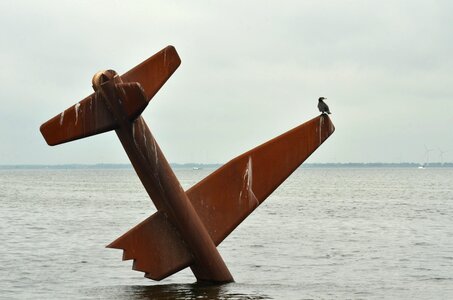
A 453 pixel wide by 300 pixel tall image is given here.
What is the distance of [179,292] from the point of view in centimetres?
1426

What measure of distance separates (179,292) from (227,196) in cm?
203

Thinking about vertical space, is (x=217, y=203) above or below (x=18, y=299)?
above

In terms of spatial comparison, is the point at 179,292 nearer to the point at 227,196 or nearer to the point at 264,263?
the point at 227,196

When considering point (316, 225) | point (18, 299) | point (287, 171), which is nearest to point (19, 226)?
point (316, 225)

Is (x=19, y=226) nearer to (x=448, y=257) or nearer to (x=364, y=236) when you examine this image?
(x=364, y=236)

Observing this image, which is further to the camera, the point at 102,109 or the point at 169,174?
the point at 169,174

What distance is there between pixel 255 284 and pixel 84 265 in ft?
15.3

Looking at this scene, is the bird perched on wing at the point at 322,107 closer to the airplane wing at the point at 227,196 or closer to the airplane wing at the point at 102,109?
the airplane wing at the point at 227,196

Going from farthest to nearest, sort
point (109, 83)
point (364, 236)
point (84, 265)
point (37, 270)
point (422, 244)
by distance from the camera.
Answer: point (364, 236) → point (422, 244) → point (84, 265) → point (37, 270) → point (109, 83)

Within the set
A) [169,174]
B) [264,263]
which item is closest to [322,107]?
[169,174]

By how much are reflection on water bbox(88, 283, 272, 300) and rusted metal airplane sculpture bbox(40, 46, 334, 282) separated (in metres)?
0.21

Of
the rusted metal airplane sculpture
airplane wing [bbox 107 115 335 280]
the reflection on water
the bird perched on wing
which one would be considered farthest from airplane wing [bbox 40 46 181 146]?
the reflection on water

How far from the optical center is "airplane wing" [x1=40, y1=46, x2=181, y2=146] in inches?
452

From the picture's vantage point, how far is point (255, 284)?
16.0m
